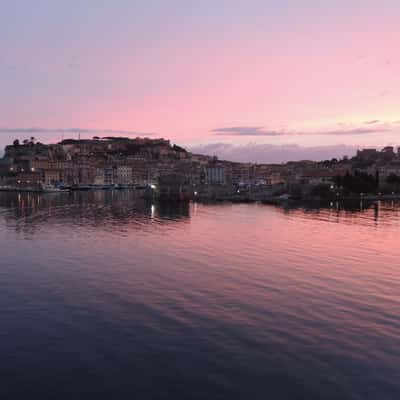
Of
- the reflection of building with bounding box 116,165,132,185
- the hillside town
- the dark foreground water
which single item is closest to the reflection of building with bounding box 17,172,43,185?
the hillside town

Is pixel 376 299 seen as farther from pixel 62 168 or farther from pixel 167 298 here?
pixel 62 168

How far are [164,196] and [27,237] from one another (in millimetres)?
60214

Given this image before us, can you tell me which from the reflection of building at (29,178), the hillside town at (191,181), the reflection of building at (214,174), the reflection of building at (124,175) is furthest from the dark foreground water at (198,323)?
the reflection of building at (214,174)

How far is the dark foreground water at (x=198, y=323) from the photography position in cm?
998

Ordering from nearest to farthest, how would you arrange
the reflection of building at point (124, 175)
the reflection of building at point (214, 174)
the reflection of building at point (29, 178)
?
the reflection of building at point (29, 178)
the reflection of building at point (124, 175)
the reflection of building at point (214, 174)

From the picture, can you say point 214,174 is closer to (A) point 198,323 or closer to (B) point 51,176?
(B) point 51,176

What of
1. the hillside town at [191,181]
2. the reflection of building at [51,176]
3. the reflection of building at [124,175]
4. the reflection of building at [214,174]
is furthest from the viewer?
the reflection of building at [214,174]

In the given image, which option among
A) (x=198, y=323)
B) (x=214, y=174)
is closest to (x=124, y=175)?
(x=214, y=174)

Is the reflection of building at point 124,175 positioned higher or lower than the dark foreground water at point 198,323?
higher

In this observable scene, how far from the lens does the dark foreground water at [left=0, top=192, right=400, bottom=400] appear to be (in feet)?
32.7

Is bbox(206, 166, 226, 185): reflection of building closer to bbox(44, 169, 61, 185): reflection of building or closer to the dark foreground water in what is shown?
bbox(44, 169, 61, 185): reflection of building

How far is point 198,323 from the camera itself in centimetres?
1365

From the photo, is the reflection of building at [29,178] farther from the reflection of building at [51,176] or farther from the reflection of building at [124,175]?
the reflection of building at [124,175]

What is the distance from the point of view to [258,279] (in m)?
19.4
